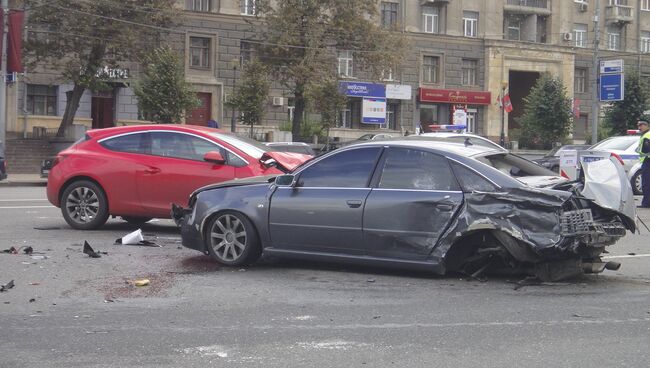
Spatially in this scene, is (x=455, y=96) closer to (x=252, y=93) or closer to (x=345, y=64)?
(x=345, y=64)

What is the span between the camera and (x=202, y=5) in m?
45.8

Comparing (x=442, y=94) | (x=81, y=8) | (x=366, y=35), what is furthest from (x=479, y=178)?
(x=442, y=94)

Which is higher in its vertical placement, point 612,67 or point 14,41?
point 612,67

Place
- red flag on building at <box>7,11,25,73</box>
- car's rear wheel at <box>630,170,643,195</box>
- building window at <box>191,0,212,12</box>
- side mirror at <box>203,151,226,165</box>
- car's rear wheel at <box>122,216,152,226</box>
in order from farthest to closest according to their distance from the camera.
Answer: building window at <box>191,0,212,12</box> < red flag on building at <box>7,11,25,73</box> < car's rear wheel at <box>630,170,643,195</box> < car's rear wheel at <box>122,216,152,226</box> < side mirror at <box>203,151,226,165</box>

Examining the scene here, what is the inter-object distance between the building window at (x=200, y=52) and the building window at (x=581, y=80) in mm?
26334

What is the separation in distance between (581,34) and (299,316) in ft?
180

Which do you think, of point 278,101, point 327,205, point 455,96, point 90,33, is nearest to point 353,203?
point 327,205

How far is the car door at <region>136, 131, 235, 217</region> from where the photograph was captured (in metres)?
11.6

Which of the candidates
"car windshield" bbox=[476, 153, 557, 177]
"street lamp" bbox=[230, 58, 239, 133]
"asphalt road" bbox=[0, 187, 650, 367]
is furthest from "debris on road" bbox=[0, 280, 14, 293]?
"street lamp" bbox=[230, 58, 239, 133]

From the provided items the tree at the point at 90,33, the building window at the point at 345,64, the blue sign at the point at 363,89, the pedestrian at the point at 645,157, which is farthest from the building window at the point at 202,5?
the pedestrian at the point at 645,157

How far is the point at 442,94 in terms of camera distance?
5284 cm

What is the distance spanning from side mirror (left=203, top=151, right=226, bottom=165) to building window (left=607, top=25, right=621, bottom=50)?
52.0 m

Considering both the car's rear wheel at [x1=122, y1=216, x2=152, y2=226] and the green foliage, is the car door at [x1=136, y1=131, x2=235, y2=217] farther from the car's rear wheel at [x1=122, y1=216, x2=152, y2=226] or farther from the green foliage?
the green foliage

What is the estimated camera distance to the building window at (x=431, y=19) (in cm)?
5244
